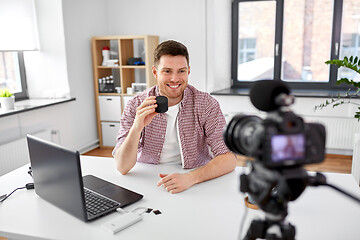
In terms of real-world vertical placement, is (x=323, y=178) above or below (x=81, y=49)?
below

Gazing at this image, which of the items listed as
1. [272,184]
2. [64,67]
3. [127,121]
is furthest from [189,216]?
[64,67]

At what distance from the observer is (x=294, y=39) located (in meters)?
4.43

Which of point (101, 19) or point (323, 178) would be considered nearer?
point (323, 178)

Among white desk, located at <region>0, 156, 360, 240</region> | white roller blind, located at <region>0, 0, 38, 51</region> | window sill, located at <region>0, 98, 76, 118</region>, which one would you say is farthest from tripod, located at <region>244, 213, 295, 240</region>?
white roller blind, located at <region>0, 0, 38, 51</region>

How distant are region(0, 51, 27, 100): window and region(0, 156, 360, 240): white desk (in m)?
2.55

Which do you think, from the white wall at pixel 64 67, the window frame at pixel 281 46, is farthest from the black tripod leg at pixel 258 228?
the window frame at pixel 281 46

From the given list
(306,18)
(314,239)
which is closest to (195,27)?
(306,18)

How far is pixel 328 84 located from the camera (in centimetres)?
438

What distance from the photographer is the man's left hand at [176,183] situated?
1498mm

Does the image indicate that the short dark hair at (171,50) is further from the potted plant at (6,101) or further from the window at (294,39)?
the window at (294,39)

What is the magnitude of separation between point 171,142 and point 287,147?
4.01 feet

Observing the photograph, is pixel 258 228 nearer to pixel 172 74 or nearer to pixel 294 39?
pixel 172 74

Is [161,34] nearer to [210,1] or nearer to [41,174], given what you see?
[210,1]

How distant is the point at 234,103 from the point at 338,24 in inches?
61.7
